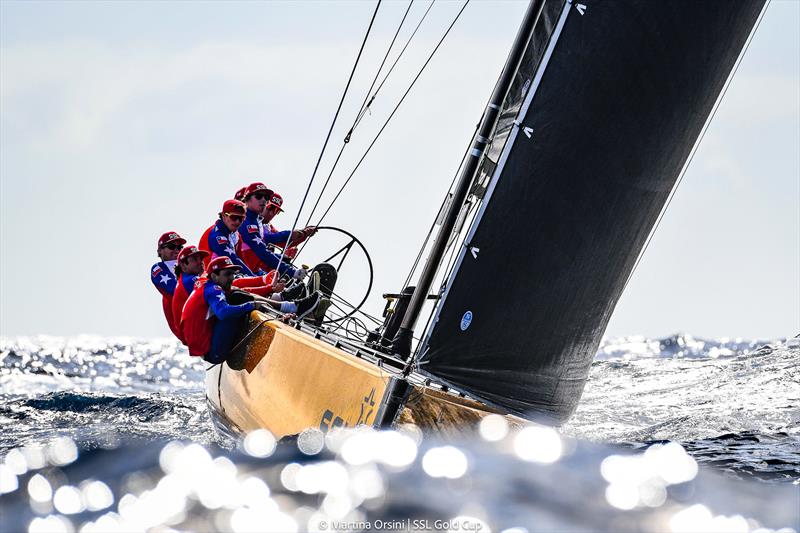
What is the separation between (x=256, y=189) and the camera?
26.2 feet

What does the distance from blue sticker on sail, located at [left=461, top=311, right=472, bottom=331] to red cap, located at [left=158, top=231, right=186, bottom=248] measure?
3219 mm

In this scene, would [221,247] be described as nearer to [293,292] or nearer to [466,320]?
[293,292]

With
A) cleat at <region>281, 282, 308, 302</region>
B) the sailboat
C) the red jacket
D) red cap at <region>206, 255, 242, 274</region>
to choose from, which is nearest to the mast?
the sailboat

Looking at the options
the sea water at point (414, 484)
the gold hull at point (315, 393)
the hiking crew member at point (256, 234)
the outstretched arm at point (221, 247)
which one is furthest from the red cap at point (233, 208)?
the sea water at point (414, 484)

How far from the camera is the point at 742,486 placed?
3.58m

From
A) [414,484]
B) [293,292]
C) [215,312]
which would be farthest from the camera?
[293,292]

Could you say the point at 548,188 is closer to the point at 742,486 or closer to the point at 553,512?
the point at 742,486

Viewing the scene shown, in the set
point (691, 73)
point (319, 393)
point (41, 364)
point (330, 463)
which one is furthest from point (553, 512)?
point (41, 364)

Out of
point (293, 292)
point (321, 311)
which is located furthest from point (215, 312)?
point (293, 292)

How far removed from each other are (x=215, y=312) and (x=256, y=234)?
74.2 inches

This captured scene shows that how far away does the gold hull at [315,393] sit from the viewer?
4.09 meters

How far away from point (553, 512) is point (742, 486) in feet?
3.70

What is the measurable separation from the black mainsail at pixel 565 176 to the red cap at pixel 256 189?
3563 mm

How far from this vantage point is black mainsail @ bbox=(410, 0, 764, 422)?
4582 mm
